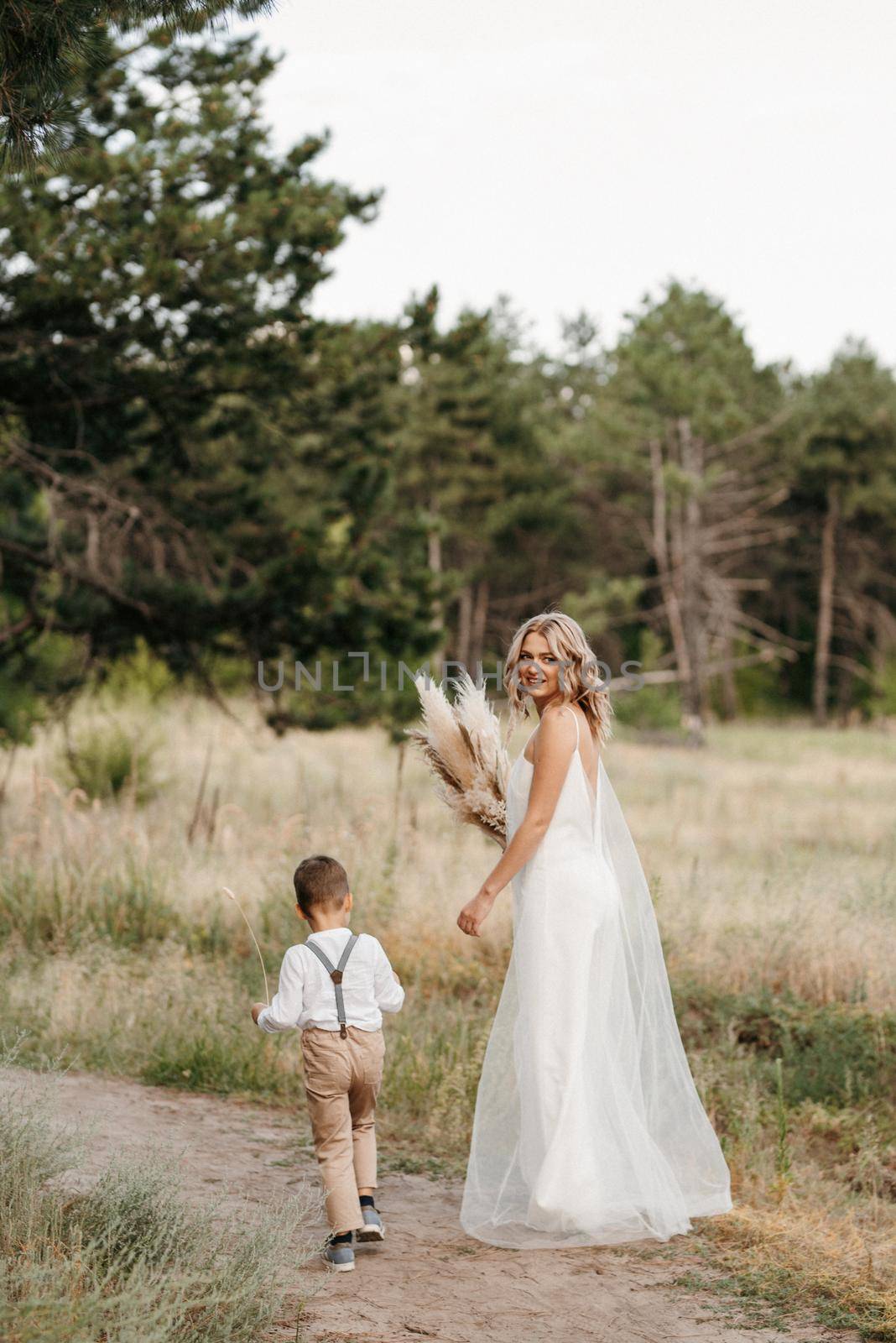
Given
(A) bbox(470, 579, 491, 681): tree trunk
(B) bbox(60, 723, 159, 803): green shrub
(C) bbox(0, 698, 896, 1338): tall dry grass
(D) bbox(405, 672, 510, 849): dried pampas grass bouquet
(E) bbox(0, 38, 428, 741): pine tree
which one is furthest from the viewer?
(A) bbox(470, 579, 491, 681): tree trunk

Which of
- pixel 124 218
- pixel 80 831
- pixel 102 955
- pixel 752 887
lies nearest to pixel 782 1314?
pixel 102 955

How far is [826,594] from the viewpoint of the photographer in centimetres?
3988

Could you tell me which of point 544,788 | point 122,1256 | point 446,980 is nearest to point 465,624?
point 446,980

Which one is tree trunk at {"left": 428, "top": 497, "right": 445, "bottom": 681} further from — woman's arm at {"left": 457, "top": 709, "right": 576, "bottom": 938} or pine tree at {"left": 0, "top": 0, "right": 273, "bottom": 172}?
pine tree at {"left": 0, "top": 0, "right": 273, "bottom": 172}

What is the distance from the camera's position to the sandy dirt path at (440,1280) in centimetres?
379

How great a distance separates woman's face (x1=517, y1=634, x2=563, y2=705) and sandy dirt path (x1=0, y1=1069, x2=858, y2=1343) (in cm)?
190

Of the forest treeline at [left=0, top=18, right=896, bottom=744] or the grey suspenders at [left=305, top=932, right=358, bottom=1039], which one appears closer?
the grey suspenders at [left=305, top=932, right=358, bottom=1039]

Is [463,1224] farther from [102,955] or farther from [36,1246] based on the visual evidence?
[102,955]

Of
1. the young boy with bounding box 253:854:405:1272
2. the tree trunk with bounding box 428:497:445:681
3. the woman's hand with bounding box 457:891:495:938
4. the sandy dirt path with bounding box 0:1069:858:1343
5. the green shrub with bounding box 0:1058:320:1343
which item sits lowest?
the sandy dirt path with bounding box 0:1069:858:1343

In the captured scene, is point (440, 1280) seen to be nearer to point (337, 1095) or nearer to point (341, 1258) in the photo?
point (341, 1258)

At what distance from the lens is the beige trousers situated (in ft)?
13.8

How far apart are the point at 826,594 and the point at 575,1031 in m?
37.1

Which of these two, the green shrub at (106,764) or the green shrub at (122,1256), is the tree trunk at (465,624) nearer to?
the green shrub at (106,764)

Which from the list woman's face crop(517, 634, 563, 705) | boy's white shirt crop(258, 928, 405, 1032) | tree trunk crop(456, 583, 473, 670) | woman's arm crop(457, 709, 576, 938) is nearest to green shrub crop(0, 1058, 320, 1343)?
boy's white shirt crop(258, 928, 405, 1032)
